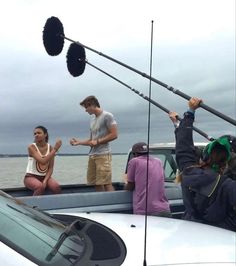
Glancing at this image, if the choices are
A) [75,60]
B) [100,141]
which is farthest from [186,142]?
[100,141]

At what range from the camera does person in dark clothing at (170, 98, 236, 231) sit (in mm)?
3787

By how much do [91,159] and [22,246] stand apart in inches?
193

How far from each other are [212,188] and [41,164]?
329cm

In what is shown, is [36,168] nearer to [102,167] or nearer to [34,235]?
[102,167]

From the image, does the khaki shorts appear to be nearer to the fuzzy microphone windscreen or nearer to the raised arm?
the fuzzy microphone windscreen

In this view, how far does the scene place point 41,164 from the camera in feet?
21.8

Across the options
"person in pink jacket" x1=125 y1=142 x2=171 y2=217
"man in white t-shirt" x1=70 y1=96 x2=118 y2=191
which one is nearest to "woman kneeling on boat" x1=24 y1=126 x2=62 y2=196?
"man in white t-shirt" x1=70 y1=96 x2=118 y2=191

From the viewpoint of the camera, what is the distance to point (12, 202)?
10.5ft

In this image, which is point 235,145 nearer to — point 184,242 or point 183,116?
point 183,116

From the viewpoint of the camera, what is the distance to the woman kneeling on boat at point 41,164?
6.51m

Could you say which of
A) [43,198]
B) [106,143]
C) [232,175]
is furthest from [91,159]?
[232,175]

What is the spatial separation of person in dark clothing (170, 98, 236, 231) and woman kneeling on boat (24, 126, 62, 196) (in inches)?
110

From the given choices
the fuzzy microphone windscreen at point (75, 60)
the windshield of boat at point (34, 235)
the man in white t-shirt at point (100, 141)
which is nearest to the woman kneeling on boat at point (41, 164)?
the man in white t-shirt at point (100, 141)

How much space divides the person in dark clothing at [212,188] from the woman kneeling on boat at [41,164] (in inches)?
110
